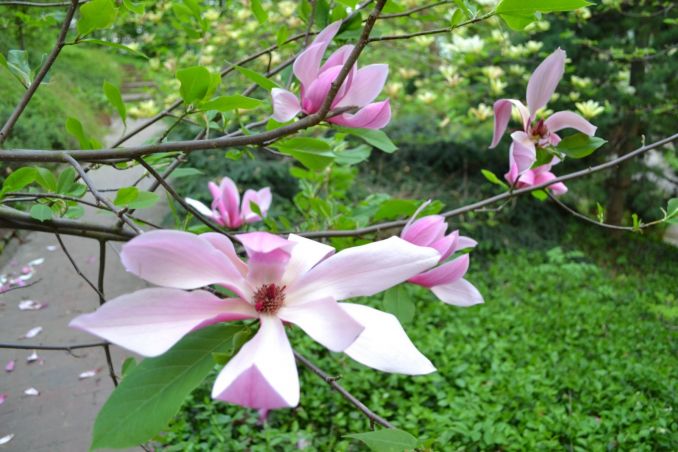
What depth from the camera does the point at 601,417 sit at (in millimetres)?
2346

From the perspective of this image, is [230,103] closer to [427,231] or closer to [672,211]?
[427,231]

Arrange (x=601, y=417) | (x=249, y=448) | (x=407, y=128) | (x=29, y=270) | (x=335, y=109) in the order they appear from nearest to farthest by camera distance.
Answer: (x=335, y=109)
(x=249, y=448)
(x=601, y=417)
(x=29, y=270)
(x=407, y=128)

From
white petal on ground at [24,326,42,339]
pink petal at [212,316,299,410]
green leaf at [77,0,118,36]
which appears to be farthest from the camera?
A: white petal on ground at [24,326,42,339]

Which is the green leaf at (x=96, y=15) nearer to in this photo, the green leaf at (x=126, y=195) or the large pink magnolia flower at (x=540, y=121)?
the green leaf at (x=126, y=195)

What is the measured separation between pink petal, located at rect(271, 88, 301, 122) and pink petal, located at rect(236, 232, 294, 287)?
0.59ft

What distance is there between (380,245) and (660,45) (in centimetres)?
460

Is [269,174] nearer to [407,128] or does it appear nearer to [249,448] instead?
[407,128]

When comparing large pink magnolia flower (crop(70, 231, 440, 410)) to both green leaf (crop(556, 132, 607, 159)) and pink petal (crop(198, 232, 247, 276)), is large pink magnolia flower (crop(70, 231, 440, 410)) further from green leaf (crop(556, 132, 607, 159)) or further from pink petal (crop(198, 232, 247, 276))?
green leaf (crop(556, 132, 607, 159))

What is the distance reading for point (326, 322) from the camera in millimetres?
345

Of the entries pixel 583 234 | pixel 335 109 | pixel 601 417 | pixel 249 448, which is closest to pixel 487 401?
pixel 601 417

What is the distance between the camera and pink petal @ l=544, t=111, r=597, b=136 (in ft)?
1.98

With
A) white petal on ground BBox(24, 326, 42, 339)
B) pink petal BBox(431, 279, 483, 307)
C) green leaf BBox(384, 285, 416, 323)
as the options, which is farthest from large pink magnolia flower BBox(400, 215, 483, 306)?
white petal on ground BBox(24, 326, 42, 339)

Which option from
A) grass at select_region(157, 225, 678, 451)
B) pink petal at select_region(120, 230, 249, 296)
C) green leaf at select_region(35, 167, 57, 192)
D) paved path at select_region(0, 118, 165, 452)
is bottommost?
grass at select_region(157, 225, 678, 451)

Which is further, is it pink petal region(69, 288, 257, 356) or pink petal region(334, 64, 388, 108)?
pink petal region(334, 64, 388, 108)
